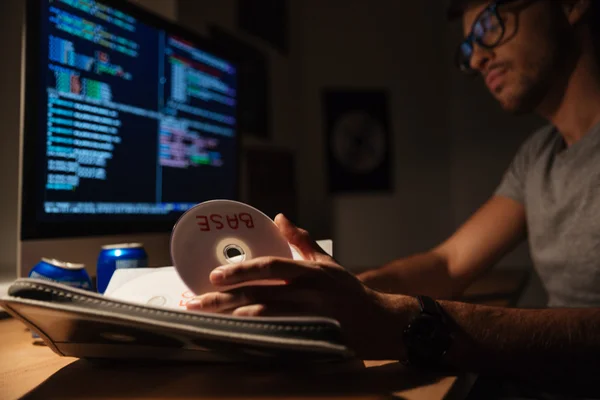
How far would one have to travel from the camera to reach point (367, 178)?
2.61 meters

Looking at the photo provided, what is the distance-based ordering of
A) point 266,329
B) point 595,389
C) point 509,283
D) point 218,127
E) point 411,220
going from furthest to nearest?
point 411,220 → point 509,283 → point 218,127 → point 595,389 → point 266,329

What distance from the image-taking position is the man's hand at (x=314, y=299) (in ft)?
1.34

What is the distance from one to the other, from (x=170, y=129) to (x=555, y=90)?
36.4 inches

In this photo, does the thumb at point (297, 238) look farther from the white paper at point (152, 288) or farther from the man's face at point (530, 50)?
the man's face at point (530, 50)

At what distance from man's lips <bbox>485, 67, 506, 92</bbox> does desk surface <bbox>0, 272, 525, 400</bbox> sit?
3.07ft

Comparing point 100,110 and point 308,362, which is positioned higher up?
Answer: point 100,110

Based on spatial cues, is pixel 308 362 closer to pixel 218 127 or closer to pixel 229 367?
pixel 229 367

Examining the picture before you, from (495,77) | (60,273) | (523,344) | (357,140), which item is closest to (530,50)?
(495,77)

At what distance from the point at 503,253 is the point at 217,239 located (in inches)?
39.7

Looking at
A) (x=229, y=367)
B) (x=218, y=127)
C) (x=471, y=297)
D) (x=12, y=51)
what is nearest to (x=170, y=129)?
(x=218, y=127)

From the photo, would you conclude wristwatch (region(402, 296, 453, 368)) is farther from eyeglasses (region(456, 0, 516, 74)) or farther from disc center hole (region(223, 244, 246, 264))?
eyeglasses (region(456, 0, 516, 74))

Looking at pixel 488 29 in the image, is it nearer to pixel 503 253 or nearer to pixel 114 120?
pixel 503 253

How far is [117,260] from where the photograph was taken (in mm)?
673

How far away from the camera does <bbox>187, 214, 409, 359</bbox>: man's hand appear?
41 centimetres
